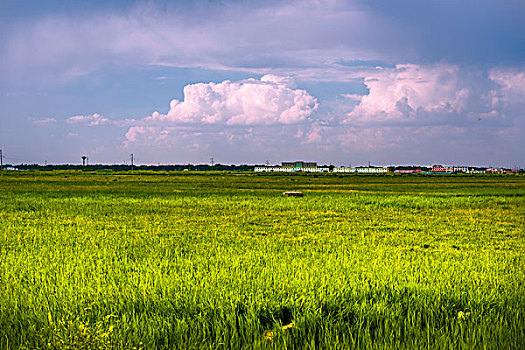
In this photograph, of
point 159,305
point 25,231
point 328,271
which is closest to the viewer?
point 159,305

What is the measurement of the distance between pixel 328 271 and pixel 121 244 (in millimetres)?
8328

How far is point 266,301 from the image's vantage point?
25.6ft

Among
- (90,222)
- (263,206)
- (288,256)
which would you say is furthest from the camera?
(263,206)

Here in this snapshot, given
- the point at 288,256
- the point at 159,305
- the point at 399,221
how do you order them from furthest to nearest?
the point at 399,221, the point at 288,256, the point at 159,305

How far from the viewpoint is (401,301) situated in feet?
26.6

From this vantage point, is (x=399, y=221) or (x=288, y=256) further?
(x=399, y=221)

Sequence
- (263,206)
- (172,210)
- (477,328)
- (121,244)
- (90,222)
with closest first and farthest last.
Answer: (477,328)
(121,244)
(90,222)
(172,210)
(263,206)

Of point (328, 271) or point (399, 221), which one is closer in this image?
point (328, 271)

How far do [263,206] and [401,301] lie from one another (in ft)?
82.9

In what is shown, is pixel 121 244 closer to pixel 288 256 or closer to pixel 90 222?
pixel 288 256

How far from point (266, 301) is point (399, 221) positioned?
61.1 ft

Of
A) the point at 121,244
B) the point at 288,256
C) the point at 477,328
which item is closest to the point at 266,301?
the point at 477,328

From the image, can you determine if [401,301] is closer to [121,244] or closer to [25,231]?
[121,244]

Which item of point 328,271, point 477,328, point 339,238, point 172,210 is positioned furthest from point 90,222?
point 477,328
